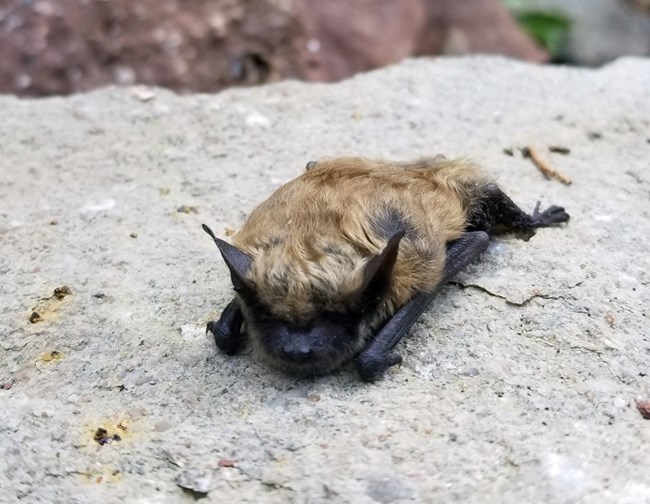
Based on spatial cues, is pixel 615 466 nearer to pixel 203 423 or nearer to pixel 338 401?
pixel 338 401

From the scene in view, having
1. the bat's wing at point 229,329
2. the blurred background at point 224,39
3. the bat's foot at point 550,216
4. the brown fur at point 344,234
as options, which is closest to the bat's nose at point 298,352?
the brown fur at point 344,234

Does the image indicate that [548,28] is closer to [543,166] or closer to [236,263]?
[543,166]

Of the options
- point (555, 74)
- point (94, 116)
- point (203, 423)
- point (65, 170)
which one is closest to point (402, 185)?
point (203, 423)

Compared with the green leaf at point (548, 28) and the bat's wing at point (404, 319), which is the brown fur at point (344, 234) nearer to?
the bat's wing at point (404, 319)

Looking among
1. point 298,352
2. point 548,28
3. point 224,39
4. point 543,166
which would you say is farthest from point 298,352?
point 548,28

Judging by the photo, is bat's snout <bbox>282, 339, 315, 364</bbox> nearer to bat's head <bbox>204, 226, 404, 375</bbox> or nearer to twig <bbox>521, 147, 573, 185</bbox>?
bat's head <bbox>204, 226, 404, 375</bbox>

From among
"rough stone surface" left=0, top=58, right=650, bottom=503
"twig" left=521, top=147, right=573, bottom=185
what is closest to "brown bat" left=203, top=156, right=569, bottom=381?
"rough stone surface" left=0, top=58, right=650, bottom=503

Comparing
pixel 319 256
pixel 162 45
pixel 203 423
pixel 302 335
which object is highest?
pixel 319 256
